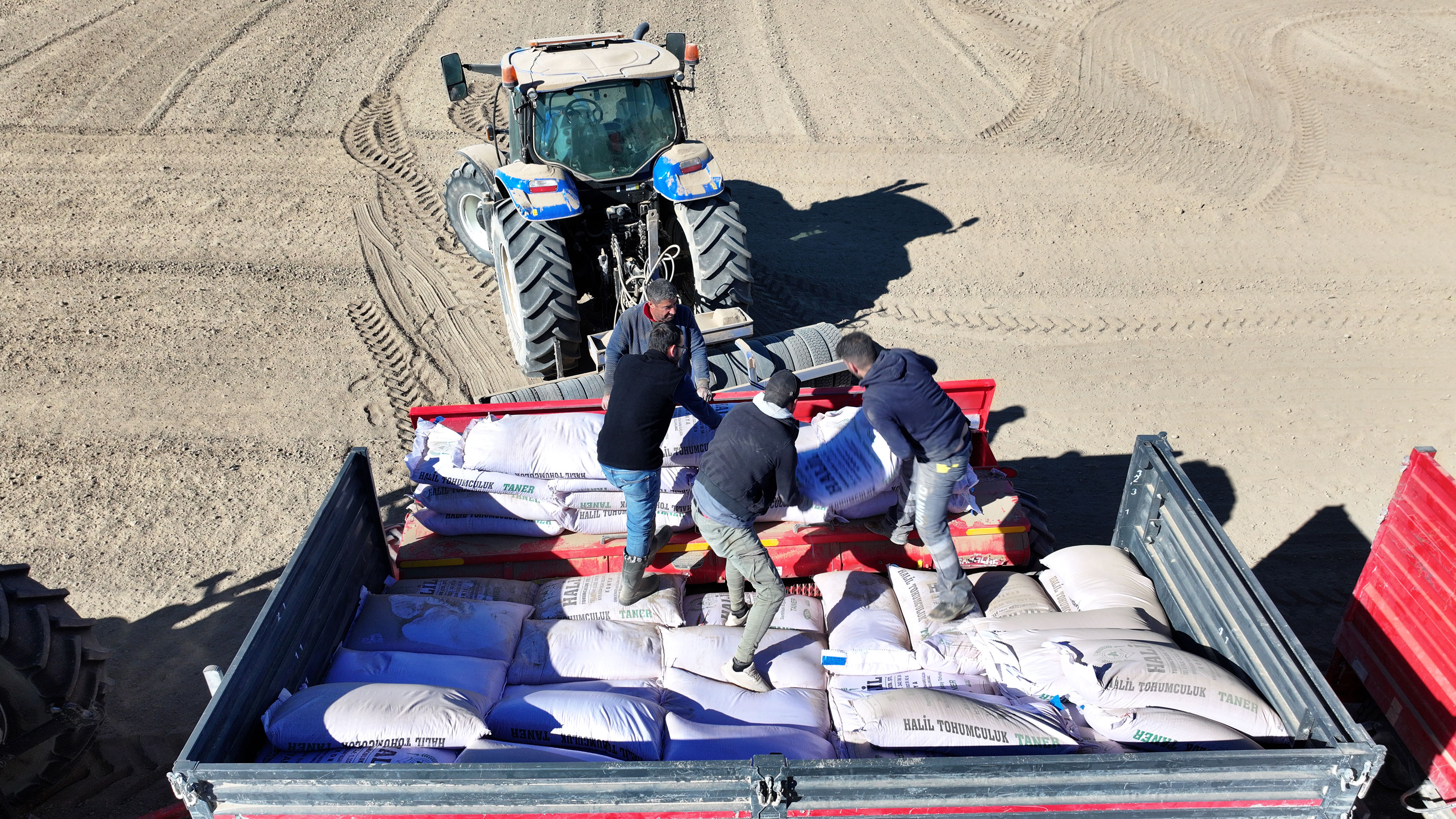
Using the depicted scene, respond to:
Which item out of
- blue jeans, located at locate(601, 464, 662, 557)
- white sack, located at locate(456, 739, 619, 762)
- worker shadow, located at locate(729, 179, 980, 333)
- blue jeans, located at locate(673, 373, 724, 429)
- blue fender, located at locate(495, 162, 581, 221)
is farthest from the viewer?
worker shadow, located at locate(729, 179, 980, 333)

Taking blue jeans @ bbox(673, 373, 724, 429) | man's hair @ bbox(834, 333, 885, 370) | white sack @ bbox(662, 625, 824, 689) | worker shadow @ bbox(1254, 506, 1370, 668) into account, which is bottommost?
worker shadow @ bbox(1254, 506, 1370, 668)

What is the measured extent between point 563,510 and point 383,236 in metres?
5.29

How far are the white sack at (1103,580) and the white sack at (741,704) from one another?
1.32 meters

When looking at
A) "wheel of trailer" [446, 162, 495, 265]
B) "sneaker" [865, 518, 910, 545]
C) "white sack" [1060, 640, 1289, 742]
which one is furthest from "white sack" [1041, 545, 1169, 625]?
"wheel of trailer" [446, 162, 495, 265]

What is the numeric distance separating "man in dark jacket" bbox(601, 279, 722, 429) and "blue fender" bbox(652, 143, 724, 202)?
1715mm

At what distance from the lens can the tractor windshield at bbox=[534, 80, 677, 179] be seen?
6621 mm

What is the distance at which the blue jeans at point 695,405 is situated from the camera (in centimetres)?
476

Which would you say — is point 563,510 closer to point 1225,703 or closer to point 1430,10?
point 1225,703

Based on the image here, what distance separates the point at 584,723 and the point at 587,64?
15.4ft

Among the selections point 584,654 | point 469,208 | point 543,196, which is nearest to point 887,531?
point 584,654

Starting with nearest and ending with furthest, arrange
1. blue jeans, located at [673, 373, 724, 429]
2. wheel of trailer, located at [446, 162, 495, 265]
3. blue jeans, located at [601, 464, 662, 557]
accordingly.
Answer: blue jeans, located at [601, 464, 662, 557] < blue jeans, located at [673, 373, 724, 429] < wheel of trailer, located at [446, 162, 495, 265]

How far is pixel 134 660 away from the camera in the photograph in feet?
15.9

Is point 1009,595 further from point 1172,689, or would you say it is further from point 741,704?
point 741,704

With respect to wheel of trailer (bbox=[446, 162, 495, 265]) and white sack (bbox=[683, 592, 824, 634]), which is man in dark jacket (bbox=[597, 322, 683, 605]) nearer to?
white sack (bbox=[683, 592, 824, 634])
